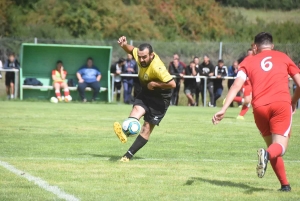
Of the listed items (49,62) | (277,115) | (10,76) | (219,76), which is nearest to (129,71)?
(49,62)

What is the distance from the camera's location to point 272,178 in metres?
8.47

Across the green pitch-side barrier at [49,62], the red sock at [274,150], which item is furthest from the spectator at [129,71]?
the red sock at [274,150]

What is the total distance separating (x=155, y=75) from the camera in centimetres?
988

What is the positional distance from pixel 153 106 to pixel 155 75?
1.55 ft

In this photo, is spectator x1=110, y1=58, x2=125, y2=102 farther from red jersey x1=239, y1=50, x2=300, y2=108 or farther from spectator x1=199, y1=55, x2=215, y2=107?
red jersey x1=239, y1=50, x2=300, y2=108

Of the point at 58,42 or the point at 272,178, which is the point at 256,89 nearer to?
the point at 272,178

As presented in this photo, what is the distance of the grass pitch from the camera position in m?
7.24

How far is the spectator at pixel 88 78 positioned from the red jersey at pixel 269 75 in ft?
62.1

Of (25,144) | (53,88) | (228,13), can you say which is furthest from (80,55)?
(228,13)

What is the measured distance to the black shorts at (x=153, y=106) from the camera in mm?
10023

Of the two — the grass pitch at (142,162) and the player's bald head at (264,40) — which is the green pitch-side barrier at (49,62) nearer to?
the grass pitch at (142,162)

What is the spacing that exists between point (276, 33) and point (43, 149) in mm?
35773

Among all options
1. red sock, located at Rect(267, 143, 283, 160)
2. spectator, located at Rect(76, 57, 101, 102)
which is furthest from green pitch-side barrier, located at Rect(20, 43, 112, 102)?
red sock, located at Rect(267, 143, 283, 160)

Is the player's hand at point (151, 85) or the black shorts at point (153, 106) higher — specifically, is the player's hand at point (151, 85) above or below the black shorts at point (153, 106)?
above
